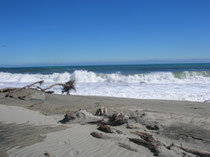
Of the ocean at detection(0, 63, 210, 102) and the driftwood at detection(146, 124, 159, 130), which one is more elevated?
the driftwood at detection(146, 124, 159, 130)

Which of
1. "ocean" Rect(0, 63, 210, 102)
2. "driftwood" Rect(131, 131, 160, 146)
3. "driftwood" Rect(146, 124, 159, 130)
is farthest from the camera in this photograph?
"ocean" Rect(0, 63, 210, 102)

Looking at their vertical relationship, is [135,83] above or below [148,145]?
below

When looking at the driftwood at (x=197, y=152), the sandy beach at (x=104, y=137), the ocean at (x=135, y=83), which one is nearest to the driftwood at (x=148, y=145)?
the sandy beach at (x=104, y=137)

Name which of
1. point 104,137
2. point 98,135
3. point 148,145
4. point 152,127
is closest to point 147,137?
point 148,145

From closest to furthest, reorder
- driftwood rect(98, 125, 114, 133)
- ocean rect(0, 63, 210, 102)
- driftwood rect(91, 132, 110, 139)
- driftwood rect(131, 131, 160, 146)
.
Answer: driftwood rect(131, 131, 160, 146) < driftwood rect(91, 132, 110, 139) < driftwood rect(98, 125, 114, 133) < ocean rect(0, 63, 210, 102)

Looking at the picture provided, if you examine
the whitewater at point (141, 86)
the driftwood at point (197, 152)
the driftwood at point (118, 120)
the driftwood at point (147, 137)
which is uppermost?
the driftwood at point (118, 120)

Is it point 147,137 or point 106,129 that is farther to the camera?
point 106,129

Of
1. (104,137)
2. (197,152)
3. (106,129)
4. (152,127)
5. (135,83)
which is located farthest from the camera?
(135,83)

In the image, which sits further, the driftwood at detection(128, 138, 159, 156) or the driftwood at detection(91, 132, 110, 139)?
the driftwood at detection(91, 132, 110, 139)

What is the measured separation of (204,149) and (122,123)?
1756 mm

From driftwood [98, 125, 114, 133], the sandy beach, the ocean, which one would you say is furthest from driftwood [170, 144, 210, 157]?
the ocean

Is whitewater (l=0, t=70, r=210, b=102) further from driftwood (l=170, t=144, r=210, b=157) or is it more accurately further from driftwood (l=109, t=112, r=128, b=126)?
driftwood (l=170, t=144, r=210, b=157)

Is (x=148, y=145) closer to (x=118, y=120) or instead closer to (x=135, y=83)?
(x=118, y=120)

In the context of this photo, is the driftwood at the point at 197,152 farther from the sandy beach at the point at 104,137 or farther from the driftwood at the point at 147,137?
the driftwood at the point at 147,137
